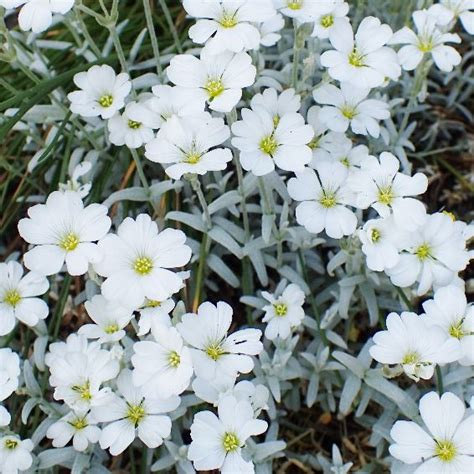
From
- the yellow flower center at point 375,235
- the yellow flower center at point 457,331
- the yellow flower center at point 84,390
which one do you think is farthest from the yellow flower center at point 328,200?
the yellow flower center at point 84,390

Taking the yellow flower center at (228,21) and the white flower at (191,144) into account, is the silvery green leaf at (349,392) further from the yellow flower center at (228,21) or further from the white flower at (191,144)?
the yellow flower center at (228,21)

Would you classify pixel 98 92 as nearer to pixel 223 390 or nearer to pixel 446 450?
pixel 223 390

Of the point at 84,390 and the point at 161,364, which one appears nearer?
the point at 161,364

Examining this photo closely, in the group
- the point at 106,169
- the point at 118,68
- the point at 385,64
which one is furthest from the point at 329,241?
the point at 118,68

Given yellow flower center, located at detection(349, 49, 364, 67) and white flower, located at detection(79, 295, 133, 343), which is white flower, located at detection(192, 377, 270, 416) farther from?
yellow flower center, located at detection(349, 49, 364, 67)

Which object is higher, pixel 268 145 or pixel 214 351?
pixel 268 145

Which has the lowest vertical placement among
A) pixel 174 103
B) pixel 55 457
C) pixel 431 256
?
pixel 55 457

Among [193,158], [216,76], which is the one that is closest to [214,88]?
[216,76]

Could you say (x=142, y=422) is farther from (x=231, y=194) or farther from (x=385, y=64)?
(x=385, y=64)

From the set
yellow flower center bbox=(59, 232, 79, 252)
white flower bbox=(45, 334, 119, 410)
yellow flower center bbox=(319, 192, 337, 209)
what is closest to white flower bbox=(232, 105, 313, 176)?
yellow flower center bbox=(319, 192, 337, 209)
